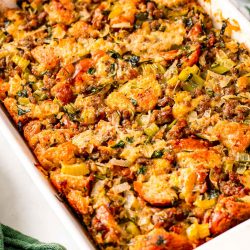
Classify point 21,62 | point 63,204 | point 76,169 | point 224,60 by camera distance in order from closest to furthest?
point 63,204, point 76,169, point 224,60, point 21,62

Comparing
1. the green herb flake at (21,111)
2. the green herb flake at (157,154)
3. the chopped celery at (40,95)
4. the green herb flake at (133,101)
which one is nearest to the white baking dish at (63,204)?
the green herb flake at (21,111)

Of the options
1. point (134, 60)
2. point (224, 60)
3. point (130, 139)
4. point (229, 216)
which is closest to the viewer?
point (229, 216)

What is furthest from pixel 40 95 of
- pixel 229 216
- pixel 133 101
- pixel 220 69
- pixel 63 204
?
pixel 229 216

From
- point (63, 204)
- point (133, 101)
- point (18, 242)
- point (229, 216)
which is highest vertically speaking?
point (133, 101)

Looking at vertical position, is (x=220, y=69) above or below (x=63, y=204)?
above

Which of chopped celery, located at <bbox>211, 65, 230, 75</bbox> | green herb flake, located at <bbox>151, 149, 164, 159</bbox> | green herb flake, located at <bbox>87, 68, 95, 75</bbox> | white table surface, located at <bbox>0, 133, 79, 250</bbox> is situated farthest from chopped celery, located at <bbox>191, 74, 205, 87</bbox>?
white table surface, located at <bbox>0, 133, 79, 250</bbox>

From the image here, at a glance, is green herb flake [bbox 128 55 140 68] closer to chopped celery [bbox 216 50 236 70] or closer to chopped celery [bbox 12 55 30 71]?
chopped celery [bbox 216 50 236 70]

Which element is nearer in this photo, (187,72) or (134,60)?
(187,72)

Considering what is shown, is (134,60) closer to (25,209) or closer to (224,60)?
(224,60)
